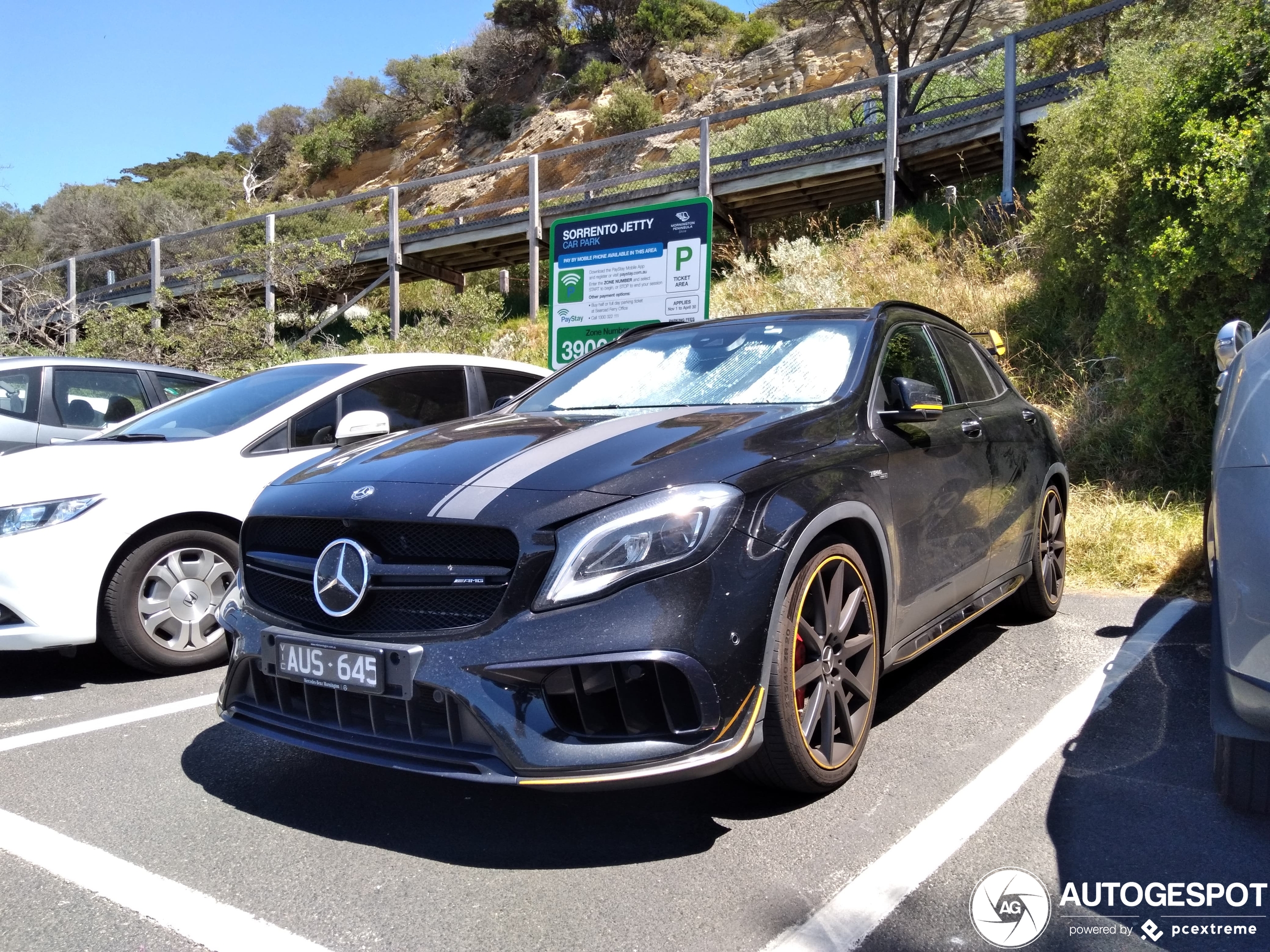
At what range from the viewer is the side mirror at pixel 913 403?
132 inches

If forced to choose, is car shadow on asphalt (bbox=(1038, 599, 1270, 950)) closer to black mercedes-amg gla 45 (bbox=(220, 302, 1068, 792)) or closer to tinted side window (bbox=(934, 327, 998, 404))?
black mercedes-amg gla 45 (bbox=(220, 302, 1068, 792))

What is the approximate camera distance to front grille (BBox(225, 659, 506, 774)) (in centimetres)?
243

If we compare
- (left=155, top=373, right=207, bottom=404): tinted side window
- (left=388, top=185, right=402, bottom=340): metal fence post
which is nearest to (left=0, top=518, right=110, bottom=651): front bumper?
(left=155, top=373, right=207, bottom=404): tinted side window

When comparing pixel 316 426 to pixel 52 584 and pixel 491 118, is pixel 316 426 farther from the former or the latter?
pixel 491 118

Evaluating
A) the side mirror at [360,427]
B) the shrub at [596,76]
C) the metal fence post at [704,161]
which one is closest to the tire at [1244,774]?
the side mirror at [360,427]

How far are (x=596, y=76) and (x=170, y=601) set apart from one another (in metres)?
35.3

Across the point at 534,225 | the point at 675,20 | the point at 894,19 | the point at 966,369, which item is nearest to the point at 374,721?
the point at 966,369

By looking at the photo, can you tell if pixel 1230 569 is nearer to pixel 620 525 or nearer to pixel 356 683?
pixel 620 525

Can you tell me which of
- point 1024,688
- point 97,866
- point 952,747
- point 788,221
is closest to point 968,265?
point 788,221

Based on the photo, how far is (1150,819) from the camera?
108 inches

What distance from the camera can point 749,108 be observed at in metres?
14.2

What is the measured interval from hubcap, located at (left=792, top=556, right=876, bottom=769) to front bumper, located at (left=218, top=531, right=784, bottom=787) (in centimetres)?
26

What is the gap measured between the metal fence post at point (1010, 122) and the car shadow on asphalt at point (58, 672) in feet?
36.9

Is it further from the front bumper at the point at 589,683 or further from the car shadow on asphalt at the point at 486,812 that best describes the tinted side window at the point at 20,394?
the front bumper at the point at 589,683
